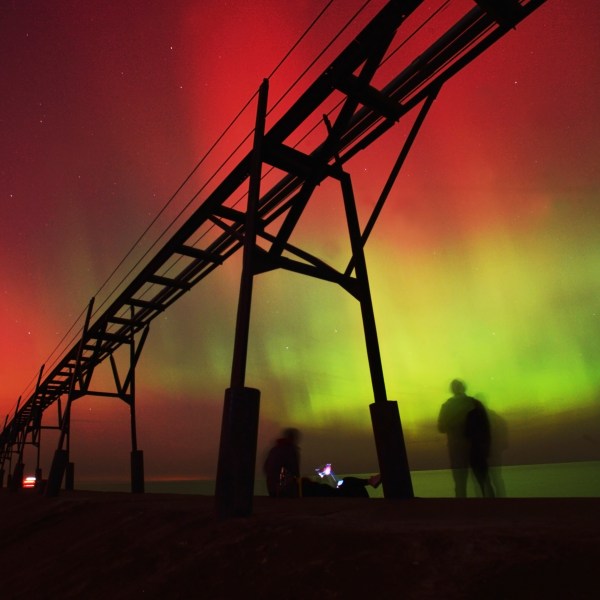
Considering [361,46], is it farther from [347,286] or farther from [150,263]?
[150,263]

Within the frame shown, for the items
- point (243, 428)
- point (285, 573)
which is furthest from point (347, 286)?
point (285, 573)

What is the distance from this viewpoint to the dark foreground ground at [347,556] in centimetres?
158

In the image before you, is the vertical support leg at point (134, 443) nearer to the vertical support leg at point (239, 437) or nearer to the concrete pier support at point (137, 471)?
the concrete pier support at point (137, 471)

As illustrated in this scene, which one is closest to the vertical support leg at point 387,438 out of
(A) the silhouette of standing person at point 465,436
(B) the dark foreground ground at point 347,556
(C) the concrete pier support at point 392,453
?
(C) the concrete pier support at point 392,453

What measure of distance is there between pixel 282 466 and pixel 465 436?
9.72 ft

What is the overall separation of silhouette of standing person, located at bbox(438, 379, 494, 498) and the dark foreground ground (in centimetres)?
294

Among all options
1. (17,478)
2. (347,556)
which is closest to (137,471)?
(347,556)

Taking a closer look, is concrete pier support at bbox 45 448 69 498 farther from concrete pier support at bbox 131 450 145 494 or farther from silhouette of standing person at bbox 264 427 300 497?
silhouette of standing person at bbox 264 427 300 497

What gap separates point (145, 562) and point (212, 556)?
2.22ft

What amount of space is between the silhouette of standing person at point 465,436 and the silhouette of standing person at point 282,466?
2452 mm

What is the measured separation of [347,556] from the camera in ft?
6.72

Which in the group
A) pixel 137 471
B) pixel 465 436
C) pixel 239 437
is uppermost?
pixel 239 437

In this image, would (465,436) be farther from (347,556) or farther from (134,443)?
(134,443)

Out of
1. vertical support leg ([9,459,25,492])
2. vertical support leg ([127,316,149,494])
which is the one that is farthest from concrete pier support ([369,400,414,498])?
vertical support leg ([9,459,25,492])
